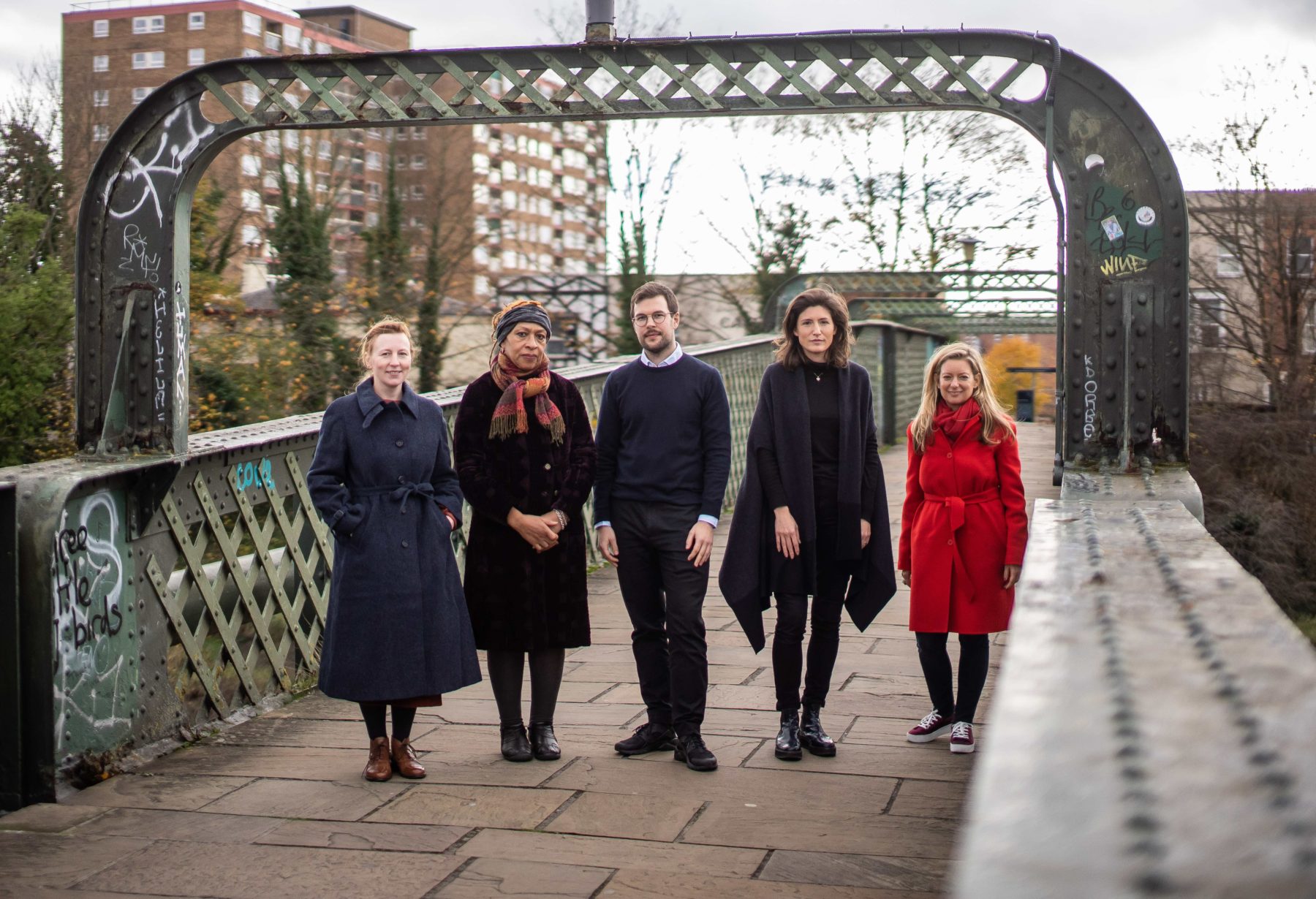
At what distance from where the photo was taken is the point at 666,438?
5293 mm

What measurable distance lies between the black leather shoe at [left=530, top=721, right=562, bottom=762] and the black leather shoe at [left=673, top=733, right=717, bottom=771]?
447mm

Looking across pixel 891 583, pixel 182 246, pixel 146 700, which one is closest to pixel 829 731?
pixel 891 583

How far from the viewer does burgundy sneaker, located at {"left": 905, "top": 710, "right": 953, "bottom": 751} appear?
562cm

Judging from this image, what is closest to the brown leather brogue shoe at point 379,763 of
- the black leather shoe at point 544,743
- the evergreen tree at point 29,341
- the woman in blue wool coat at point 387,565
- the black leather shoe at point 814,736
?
the woman in blue wool coat at point 387,565

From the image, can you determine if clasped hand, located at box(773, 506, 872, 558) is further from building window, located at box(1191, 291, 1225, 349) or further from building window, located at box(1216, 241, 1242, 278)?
building window, located at box(1216, 241, 1242, 278)

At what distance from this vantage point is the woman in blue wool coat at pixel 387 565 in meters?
5.04

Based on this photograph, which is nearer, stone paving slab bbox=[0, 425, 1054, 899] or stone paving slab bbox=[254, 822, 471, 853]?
stone paving slab bbox=[0, 425, 1054, 899]

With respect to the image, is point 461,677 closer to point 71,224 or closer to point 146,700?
point 146,700

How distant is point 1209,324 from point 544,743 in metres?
23.6

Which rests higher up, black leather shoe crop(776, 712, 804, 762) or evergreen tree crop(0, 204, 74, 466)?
evergreen tree crop(0, 204, 74, 466)

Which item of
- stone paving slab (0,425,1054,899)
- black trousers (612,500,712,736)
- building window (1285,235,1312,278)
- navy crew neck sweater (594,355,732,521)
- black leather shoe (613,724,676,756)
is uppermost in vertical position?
building window (1285,235,1312,278)

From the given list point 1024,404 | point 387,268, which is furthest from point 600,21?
point 1024,404

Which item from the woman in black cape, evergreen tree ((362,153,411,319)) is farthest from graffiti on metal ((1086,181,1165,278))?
evergreen tree ((362,153,411,319))

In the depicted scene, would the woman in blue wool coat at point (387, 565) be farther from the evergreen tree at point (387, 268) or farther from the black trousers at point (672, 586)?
the evergreen tree at point (387, 268)
